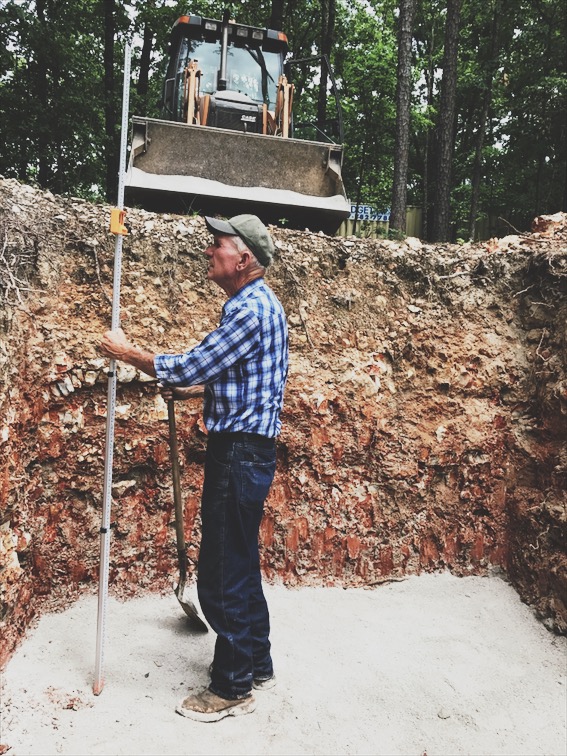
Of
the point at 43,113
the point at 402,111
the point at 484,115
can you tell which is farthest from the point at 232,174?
the point at 484,115

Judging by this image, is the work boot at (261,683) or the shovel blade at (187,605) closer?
the work boot at (261,683)

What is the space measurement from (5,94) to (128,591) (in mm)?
10769

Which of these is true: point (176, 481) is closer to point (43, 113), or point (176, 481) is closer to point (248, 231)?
point (248, 231)

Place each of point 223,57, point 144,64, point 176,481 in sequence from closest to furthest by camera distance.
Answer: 1. point 176,481
2. point 223,57
3. point 144,64

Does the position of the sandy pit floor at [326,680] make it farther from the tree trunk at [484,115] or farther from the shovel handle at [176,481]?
the tree trunk at [484,115]

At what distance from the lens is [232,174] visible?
6.35 metres

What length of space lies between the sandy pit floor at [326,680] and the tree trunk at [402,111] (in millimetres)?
7026

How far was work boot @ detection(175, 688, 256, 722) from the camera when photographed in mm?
2715

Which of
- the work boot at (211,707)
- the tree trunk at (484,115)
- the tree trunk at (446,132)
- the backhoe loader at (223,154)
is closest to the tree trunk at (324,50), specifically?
the tree trunk at (446,132)

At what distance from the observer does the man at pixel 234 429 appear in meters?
2.64

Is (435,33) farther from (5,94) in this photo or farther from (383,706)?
(383,706)

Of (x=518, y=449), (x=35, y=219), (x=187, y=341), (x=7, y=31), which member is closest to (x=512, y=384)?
(x=518, y=449)

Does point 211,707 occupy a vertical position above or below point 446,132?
below

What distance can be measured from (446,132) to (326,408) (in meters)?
8.69
